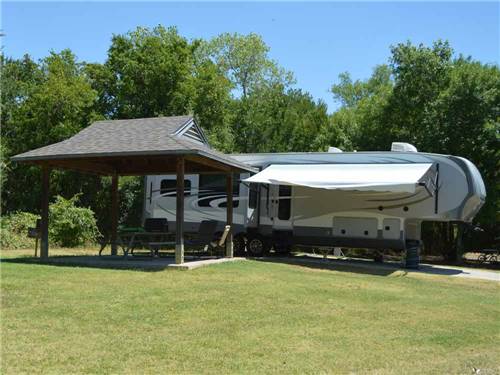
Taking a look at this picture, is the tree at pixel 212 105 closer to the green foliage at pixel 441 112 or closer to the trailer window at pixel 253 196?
the green foliage at pixel 441 112

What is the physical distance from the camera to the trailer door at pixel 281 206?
18.2m

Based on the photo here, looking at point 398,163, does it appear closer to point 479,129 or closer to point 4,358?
point 479,129

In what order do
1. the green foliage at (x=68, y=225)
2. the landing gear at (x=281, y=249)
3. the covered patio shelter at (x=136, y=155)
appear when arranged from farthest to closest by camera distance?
the green foliage at (x=68, y=225) < the landing gear at (x=281, y=249) < the covered patio shelter at (x=136, y=155)

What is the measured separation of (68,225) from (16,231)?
2.23 m

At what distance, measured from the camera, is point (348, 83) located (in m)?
51.4

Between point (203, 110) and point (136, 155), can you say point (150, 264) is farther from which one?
point (203, 110)

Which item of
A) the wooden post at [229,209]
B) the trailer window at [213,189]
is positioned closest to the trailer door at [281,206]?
the trailer window at [213,189]

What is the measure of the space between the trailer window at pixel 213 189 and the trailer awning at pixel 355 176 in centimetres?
151

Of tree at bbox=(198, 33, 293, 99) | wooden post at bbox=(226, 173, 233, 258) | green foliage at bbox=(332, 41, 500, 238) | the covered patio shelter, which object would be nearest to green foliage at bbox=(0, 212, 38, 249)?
the covered patio shelter

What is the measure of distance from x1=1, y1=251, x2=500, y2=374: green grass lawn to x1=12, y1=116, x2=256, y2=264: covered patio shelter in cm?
254

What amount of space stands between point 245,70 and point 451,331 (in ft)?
125

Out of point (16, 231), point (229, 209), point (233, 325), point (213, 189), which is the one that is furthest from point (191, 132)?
point (233, 325)

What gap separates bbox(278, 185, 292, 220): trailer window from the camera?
1827cm

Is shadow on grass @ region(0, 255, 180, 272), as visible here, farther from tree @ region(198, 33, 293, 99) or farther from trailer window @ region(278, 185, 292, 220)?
tree @ region(198, 33, 293, 99)
